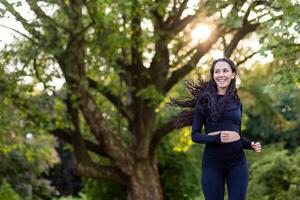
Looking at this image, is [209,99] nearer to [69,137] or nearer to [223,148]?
[223,148]

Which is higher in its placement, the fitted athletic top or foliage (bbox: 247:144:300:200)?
the fitted athletic top

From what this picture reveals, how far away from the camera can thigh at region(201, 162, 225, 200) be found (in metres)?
4.80

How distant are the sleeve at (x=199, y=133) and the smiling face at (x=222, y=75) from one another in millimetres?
265

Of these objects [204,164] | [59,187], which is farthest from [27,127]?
[59,187]

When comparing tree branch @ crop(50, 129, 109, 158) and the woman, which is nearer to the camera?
the woman

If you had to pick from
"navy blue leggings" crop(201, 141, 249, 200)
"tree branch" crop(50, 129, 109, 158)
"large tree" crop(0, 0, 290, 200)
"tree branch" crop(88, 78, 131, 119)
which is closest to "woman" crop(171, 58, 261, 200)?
"navy blue leggings" crop(201, 141, 249, 200)

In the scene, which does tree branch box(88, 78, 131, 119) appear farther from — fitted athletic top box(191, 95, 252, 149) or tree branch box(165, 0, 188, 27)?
fitted athletic top box(191, 95, 252, 149)

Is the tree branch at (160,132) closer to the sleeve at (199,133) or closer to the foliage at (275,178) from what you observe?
the foliage at (275,178)

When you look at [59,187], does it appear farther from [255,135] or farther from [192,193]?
[192,193]

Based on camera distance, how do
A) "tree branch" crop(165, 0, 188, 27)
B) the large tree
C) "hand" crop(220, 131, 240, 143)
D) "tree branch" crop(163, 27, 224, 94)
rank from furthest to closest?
"tree branch" crop(163, 27, 224, 94) → "tree branch" crop(165, 0, 188, 27) → the large tree → "hand" crop(220, 131, 240, 143)

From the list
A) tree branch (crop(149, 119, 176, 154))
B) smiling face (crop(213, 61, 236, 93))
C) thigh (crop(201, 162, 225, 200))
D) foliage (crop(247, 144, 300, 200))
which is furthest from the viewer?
tree branch (crop(149, 119, 176, 154))

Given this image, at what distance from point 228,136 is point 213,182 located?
15.3 inches

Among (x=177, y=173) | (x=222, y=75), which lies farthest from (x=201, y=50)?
(x=222, y=75)

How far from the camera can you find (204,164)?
16.0ft
